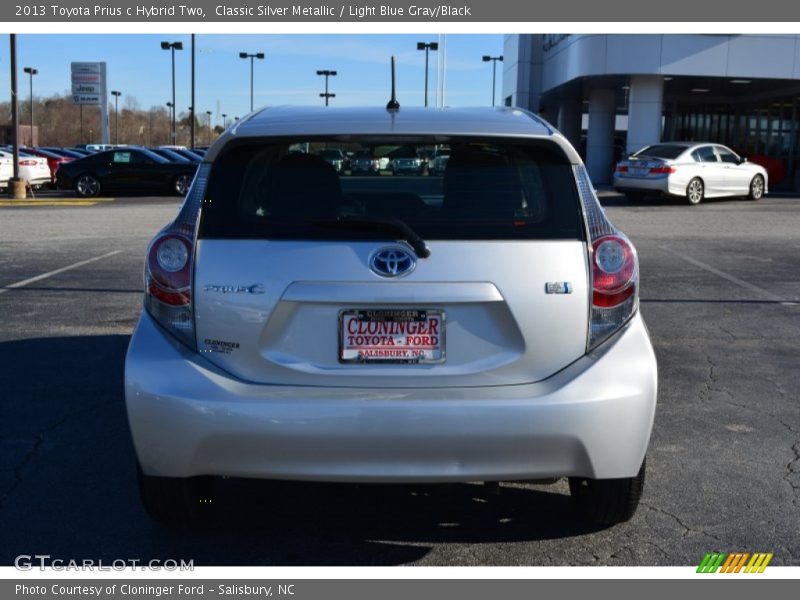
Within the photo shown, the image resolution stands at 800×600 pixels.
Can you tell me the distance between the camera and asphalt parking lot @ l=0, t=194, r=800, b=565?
4.00m

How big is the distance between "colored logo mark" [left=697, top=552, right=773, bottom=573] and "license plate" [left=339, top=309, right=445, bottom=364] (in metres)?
1.31

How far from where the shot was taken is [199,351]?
372 cm

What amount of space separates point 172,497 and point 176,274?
2.91 feet

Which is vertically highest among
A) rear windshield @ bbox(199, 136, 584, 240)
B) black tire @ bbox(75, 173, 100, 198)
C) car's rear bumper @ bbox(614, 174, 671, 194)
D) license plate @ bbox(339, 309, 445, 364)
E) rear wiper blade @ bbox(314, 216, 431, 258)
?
rear windshield @ bbox(199, 136, 584, 240)

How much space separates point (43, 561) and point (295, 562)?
0.94m

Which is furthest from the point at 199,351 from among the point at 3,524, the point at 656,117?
the point at 656,117

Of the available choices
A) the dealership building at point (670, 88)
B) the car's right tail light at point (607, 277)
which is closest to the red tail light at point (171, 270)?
the car's right tail light at point (607, 277)

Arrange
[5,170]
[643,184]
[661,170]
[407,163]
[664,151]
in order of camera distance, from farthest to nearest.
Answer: [5,170]
[664,151]
[643,184]
[661,170]
[407,163]

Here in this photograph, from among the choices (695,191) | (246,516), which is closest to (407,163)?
(246,516)

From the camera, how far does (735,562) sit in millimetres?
3896

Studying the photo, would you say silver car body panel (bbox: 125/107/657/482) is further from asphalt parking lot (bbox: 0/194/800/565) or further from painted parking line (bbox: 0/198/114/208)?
painted parking line (bbox: 0/198/114/208)

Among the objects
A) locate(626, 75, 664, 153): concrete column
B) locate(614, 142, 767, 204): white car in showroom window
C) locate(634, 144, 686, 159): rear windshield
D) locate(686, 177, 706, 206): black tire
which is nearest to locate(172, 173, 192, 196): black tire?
locate(614, 142, 767, 204): white car in showroom window

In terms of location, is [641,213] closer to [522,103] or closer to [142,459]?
[142,459]

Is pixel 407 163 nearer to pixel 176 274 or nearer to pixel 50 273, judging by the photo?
pixel 176 274
